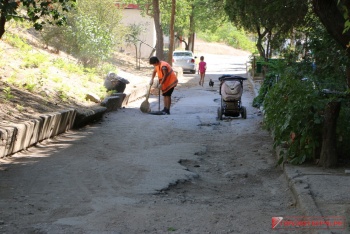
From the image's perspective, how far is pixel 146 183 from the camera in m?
7.98

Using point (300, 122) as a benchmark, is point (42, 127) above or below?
below

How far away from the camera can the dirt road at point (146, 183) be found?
6063mm

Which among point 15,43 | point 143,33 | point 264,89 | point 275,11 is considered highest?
point 275,11

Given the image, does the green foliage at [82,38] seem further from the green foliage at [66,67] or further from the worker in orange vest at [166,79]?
the worker in orange vest at [166,79]

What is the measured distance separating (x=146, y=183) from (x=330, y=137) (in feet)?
8.15

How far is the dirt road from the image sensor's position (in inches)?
239

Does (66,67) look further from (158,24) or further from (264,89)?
(158,24)

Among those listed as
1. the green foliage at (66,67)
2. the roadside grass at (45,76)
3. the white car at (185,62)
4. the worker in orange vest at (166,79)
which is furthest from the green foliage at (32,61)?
the white car at (185,62)

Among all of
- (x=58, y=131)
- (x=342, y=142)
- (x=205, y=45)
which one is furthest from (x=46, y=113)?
(x=205, y=45)

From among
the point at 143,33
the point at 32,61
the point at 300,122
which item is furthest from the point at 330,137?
the point at 143,33

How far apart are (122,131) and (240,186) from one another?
524 centimetres

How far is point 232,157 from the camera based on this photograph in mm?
10477

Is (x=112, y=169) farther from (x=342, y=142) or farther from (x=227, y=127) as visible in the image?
(x=227, y=127)

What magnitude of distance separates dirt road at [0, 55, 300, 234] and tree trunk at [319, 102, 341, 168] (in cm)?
67
